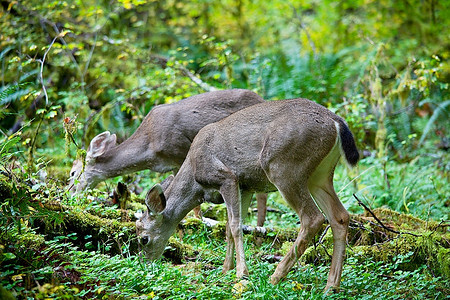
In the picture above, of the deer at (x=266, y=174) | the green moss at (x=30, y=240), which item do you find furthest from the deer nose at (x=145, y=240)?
the green moss at (x=30, y=240)

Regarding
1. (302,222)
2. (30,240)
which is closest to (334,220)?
(302,222)

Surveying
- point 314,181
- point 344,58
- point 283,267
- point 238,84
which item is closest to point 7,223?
point 283,267

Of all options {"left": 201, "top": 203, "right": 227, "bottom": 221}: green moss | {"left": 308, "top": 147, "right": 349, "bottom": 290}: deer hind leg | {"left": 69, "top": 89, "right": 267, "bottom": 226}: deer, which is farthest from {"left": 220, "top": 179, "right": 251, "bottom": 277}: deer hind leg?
{"left": 201, "top": 203, "right": 227, "bottom": 221}: green moss

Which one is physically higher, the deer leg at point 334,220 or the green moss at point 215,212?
the deer leg at point 334,220

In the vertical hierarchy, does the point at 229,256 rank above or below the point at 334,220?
below

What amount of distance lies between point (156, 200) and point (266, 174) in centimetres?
154

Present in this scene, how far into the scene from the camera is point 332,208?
5902 mm

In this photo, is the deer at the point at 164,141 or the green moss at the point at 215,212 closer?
the deer at the point at 164,141

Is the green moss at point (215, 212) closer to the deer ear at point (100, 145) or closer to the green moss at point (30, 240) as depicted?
the deer ear at point (100, 145)

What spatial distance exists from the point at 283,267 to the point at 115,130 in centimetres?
829

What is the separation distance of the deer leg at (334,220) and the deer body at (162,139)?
2589mm

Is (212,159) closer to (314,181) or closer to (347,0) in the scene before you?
(314,181)

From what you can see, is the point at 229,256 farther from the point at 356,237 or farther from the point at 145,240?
the point at 356,237

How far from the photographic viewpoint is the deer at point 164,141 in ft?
26.9
